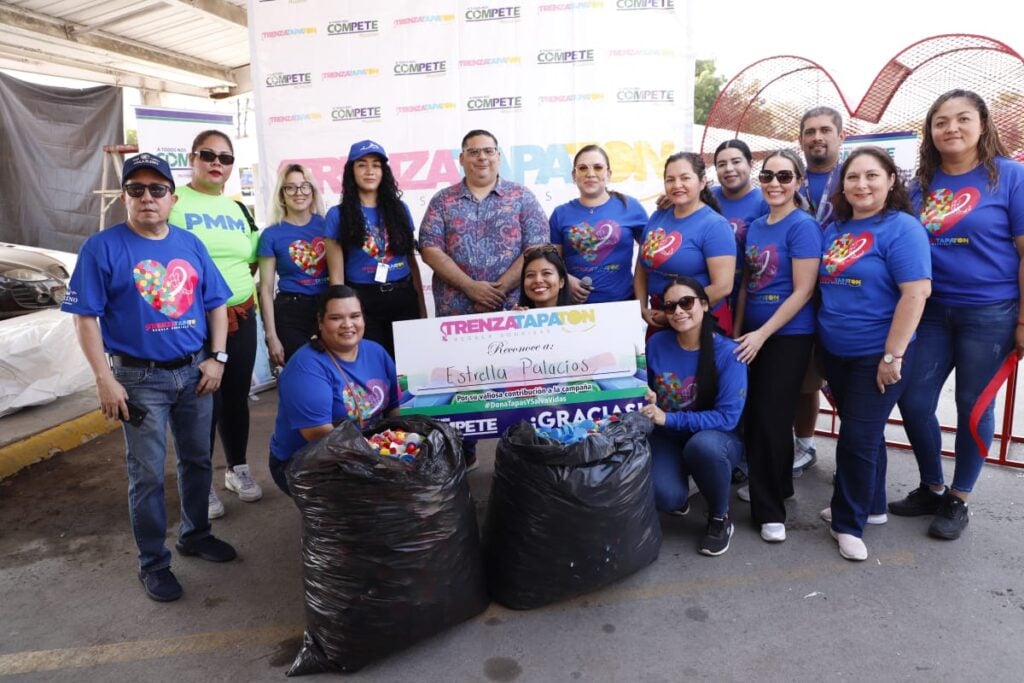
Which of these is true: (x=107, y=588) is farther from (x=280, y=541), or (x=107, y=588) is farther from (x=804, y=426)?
(x=804, y=426)

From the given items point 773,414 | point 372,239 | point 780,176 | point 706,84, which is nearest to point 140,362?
point 372,239

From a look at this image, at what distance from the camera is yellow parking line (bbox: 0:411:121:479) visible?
3.93 meters

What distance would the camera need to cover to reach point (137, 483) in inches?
99.3

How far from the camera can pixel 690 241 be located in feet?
9.58

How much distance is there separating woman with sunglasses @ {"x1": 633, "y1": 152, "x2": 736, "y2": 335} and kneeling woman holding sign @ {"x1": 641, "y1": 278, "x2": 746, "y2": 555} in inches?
5.5

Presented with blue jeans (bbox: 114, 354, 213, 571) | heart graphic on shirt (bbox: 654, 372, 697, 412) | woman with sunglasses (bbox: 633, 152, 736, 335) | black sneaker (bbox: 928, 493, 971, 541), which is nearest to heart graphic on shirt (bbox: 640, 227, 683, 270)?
woman with sunglasses (bbox: 633, 152, 736, 335)

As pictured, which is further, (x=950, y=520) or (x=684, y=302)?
(x=950, y=520)

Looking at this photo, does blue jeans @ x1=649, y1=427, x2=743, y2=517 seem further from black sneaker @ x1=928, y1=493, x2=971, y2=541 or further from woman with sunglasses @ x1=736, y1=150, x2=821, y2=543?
black sneaker @ x1=928, y1=493, x2=971, y2=541

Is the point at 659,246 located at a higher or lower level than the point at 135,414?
higher

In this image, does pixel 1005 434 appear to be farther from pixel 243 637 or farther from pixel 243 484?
pixel 243 484

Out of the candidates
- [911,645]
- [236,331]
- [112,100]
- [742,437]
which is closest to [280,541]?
[236,331]

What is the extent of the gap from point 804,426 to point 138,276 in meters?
3.29

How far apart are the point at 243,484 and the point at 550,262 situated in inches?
79.0

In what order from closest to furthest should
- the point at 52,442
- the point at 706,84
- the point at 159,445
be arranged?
the point at 159,445, the point at 52,442, the point at 706,84
